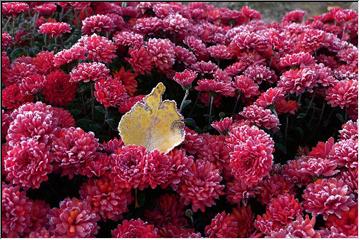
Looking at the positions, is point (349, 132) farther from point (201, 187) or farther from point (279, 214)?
point (201, 187)

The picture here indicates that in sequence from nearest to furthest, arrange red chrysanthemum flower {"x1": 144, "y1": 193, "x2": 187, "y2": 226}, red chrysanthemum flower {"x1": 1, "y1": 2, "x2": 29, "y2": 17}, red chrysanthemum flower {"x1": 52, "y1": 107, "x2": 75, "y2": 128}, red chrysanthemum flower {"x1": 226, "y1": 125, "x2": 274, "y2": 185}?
red chrysanthemum flower {"x1": 226, "y1": 125, "x2": 274, "y2": 185}
red chrysanthemum flower {"x1": 144, "y1": 193, "x2": 187, "y2": 226}
red chrysanthemum flower {"x1": 52, "y1": 107, "x2": 75, "y2": 128}
red chrysanthemum flower {"x1": 1, "y1": 2, "x2": 29, "y2": 17}

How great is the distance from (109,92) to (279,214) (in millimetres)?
721

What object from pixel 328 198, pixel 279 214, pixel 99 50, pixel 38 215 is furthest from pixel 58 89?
pixel 328 198

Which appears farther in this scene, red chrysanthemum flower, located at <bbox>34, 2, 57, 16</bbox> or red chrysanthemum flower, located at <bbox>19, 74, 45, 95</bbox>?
red chrysanthemum flower, located at <bbox>34, 2, 57, 16</bbox>

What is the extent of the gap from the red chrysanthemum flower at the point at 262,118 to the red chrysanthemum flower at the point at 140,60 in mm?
475

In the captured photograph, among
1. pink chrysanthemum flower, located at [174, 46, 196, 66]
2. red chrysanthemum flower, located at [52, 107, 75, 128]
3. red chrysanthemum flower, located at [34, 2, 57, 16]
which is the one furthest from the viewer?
red chrysanthemum flower, located at [34, 2, 57, 16]

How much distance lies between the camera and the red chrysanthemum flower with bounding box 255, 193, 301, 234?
4.49 feet

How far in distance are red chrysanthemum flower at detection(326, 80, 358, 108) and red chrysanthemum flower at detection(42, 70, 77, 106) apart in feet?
3.28

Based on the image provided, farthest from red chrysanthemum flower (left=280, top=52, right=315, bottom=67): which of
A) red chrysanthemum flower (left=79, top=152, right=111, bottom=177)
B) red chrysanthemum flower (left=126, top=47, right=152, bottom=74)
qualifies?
red chrysanthemum flower (left=79, top=152, right=111, bottom=177)

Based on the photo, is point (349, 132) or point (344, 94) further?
point (344, 94)

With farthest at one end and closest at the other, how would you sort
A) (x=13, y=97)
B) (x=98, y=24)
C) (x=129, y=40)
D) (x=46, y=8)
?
(x=46, y=8) → (x=98, y=24) → (x=129, y=40) → (x=13, y=97)

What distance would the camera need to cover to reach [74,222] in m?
1.32

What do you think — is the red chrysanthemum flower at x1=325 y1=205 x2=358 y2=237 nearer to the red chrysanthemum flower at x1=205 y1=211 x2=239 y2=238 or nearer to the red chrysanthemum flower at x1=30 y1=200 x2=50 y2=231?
the red chrysanthemum flower at x1=205 y1=211 x2=239 y2=238

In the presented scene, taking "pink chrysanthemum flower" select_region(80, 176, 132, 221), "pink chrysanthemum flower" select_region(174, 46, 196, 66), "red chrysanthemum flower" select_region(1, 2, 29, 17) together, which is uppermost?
"red chrysanthemum flower" select_region(1, 2, 29, 17)
